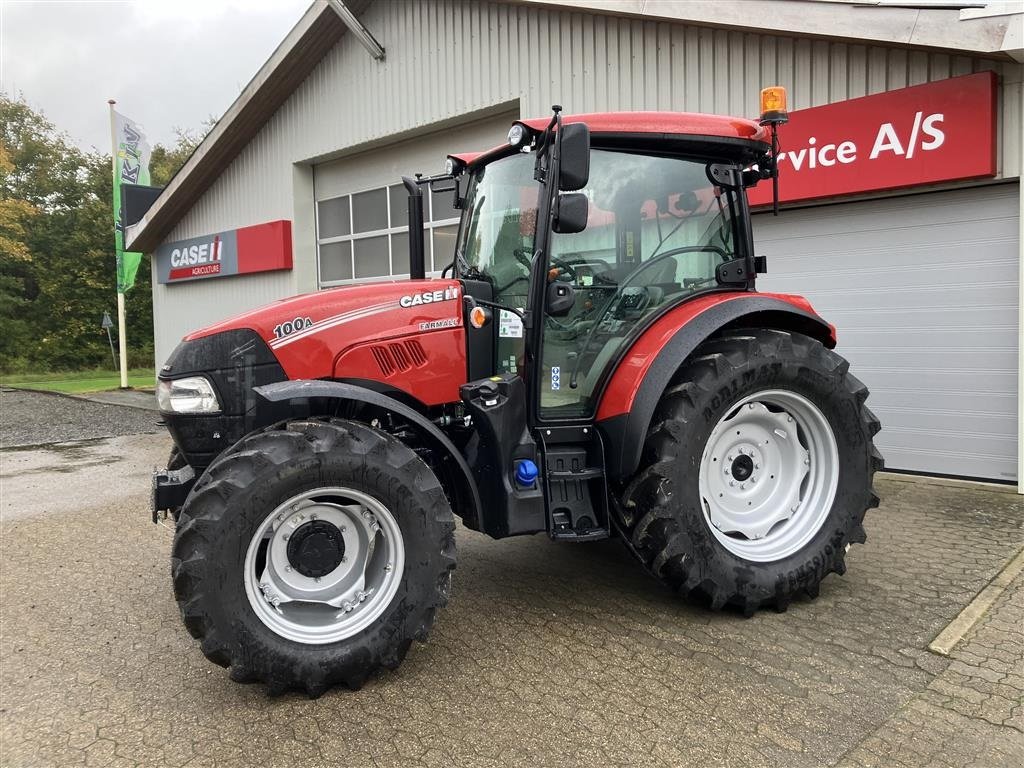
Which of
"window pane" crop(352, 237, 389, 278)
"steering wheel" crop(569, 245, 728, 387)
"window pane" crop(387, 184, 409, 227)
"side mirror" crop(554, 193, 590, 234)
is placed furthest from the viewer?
"window pane" crop(352, 237, 389, 278)

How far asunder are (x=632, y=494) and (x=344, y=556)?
1312 mm

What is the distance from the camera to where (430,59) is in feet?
34.0

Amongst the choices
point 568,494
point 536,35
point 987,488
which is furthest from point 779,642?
point 536,35

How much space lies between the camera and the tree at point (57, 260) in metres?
34.7

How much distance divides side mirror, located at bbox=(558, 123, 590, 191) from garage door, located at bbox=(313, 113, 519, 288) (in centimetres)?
708

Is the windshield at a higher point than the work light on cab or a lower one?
lower

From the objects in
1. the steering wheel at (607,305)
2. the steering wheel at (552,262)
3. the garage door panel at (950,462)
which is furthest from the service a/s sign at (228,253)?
the steering wheel at (607,305)

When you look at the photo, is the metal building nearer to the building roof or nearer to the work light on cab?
Result: the building roof

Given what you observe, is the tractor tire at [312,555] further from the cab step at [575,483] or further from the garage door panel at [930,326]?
the garage door panel at [930,326]

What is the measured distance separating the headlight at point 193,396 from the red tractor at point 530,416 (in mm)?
12

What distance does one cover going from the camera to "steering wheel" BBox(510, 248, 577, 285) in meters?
3.55

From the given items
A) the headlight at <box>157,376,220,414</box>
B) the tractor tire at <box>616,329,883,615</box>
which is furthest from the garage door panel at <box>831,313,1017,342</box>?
the headlight at <box>157,376,220,414</box>

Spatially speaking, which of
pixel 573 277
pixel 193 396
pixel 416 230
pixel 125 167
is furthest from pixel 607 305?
pixel 125 167

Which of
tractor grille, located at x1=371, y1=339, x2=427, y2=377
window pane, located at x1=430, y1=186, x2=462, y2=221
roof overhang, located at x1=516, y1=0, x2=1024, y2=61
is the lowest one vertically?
tractor grille, located at x1=371, y1=339, x2=427, y2=377
